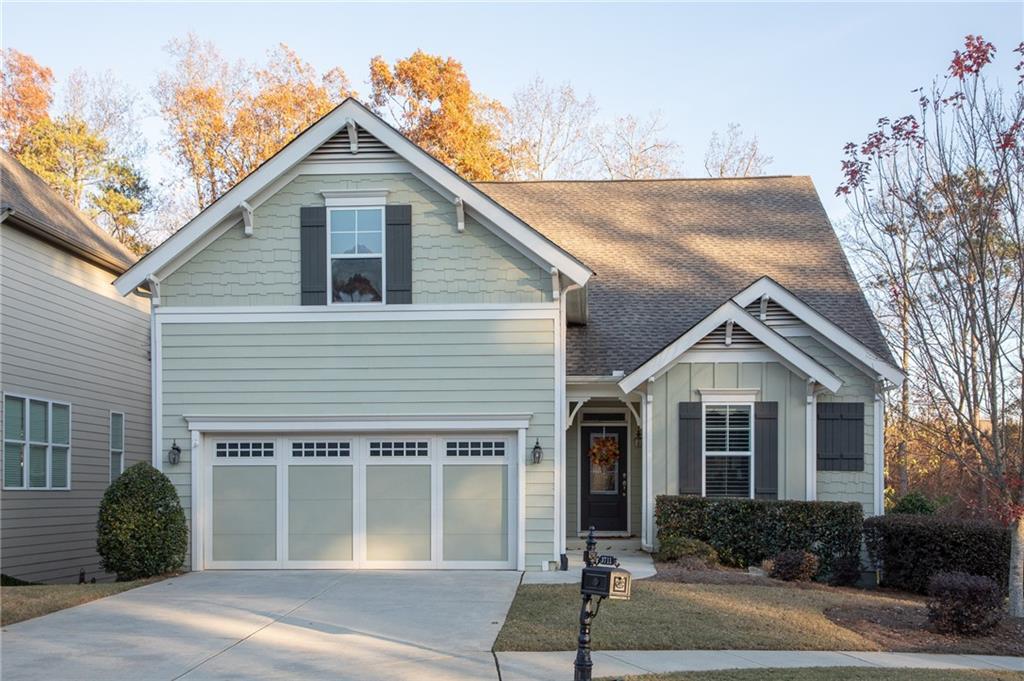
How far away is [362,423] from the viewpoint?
14.5 meters

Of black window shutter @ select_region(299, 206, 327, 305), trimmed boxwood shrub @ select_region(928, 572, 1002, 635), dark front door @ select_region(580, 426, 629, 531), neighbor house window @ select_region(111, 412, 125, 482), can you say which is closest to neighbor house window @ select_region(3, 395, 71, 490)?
neighbor house window @ select_region(111, 412, 125, 482)

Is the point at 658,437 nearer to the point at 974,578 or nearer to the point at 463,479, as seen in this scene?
the point at 463,479

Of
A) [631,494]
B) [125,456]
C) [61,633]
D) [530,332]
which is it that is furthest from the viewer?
[125,456]

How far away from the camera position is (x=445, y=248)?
14.6m

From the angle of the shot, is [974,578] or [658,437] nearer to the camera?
[974,578]

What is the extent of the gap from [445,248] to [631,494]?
20.1ft

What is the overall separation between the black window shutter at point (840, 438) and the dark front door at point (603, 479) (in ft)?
12.1

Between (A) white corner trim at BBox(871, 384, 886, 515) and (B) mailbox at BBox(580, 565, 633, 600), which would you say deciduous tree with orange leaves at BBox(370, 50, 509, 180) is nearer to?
(A) white corner trim at BBox(871, 384, 886, 515)

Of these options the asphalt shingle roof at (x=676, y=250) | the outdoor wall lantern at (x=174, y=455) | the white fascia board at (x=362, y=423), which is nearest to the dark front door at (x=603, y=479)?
the asphalt shingle roof at (x=676, y=250)

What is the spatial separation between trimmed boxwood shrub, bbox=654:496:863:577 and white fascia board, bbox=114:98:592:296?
3.83 metres

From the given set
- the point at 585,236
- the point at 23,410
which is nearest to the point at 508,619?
the point at 23,410

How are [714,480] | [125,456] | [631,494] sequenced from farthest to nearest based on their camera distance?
[125,456]
[631,494]
[714,480]

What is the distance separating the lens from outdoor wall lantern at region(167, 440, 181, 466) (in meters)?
14.6

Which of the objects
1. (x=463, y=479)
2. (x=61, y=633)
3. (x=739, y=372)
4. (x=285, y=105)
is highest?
(x=285, y=105)
